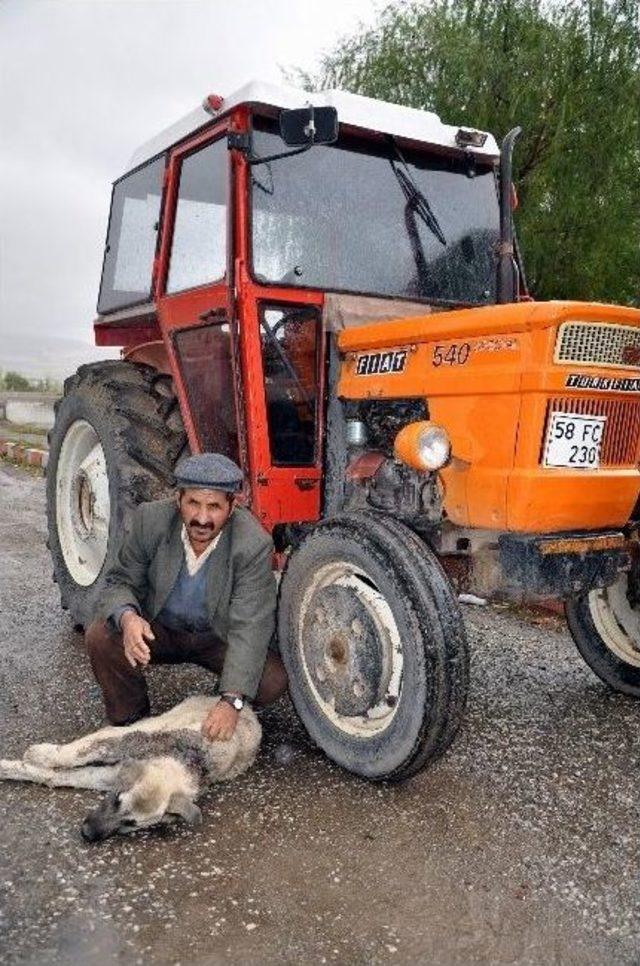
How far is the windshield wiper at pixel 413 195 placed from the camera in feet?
13.6

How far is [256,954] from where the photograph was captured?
2.23m

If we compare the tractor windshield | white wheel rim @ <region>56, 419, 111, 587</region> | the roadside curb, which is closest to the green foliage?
the roadside curb

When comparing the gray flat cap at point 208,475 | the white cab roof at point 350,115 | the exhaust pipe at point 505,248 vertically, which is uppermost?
the white cab roof at point 350,115

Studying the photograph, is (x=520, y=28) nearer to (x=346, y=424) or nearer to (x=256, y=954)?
(x=346, y=424)

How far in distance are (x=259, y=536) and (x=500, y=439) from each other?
0.96m

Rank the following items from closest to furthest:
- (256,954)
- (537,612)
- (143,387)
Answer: (256,954) → (143,387) → (537,612)

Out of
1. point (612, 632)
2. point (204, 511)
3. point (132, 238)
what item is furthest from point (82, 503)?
point (612, 632)

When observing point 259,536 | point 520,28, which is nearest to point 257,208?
point 259,536

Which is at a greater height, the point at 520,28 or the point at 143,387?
the point at 520,28

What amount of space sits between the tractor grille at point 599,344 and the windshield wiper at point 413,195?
126cm

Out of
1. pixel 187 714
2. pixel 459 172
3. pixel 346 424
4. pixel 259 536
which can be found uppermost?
pixel 459 172

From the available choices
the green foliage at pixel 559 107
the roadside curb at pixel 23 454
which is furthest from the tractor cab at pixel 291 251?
the roadside curb at pixel 23 454

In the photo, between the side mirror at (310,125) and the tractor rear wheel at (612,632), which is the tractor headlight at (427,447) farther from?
the tractor rear wheel at (612,632)

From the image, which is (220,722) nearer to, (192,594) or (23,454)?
(192,594)
